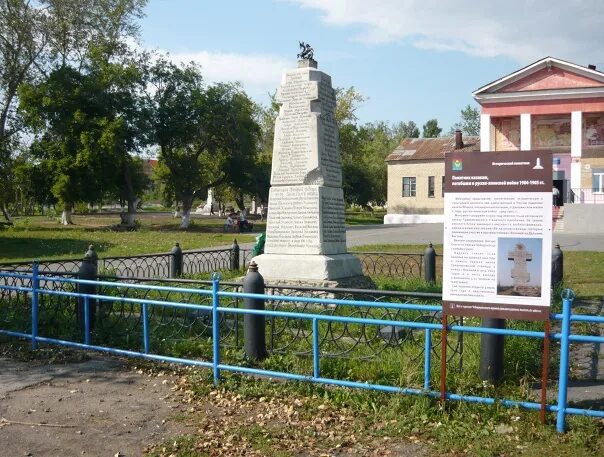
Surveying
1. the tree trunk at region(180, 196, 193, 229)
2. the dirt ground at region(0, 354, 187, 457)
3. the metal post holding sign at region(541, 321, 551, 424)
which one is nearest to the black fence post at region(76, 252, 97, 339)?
the dirt ground at region(0, 354, 187, 457)

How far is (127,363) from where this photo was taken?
7.38 m

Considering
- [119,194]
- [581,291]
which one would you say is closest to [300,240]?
[581,291]

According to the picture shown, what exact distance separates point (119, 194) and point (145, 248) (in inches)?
977

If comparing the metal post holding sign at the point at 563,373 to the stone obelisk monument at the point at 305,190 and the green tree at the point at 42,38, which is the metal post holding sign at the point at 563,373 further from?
the green tree at the point at 42,38

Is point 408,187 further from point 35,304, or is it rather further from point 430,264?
point 35,304

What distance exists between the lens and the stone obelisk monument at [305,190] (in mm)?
10516

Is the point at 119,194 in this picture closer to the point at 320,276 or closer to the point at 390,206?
the point at 390,206

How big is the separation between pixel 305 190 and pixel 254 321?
165 inches

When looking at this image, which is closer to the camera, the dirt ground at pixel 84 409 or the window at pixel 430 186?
the dirt ground at pixel 84 409

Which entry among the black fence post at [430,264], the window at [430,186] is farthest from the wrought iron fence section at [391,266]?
the window at [430,186]

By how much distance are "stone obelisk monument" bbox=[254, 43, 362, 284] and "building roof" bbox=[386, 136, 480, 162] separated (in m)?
45.2

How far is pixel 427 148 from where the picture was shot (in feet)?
187

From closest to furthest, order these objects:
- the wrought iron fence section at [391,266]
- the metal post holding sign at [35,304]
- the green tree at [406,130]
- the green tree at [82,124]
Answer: the metal post holding sign at [35,304], the wrought iron fence section at [391,266], the green tree at [82,124], the green tree at [406,130]

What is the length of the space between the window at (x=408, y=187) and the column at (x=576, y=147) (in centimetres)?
1621
